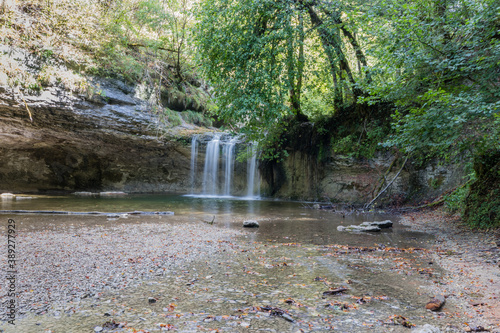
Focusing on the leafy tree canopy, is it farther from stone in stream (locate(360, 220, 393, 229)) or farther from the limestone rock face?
the limestone rock face

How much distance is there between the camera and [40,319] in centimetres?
268

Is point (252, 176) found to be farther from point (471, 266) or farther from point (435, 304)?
point (435, 304)

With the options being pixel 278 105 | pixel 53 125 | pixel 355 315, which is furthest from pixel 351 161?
pixel 53 125

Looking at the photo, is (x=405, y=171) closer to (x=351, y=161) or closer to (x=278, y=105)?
(x=351, y=161)

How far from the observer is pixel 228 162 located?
20.9 meters

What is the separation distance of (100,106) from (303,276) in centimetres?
1595

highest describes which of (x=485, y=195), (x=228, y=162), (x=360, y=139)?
(x=360, y=139)

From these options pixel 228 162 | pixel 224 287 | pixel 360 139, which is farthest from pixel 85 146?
pixel 224 287

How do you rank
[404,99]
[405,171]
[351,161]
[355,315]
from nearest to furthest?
[355,315] → [404,99] → [405,171] → [351,161]

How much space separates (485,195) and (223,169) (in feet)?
52.2

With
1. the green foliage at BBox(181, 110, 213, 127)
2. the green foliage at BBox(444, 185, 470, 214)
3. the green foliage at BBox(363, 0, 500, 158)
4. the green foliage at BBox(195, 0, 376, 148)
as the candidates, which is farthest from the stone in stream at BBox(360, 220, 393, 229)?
the green foliage at BBox(181, 110, 213, 127)

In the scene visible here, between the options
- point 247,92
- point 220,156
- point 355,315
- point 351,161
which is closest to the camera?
point 355,315

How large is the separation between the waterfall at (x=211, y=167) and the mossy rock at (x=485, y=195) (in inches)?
592

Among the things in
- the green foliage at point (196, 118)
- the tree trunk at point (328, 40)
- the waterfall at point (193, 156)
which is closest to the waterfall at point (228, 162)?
the waterfall at point (193, 156)
